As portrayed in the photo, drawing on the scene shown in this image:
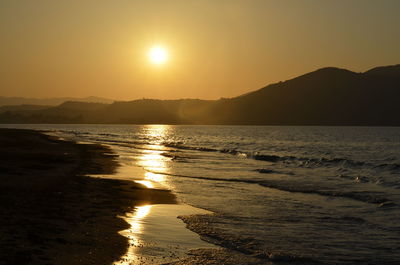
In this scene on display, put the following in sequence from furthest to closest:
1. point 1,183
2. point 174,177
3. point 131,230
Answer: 1. point 174,177
2. point 1,183
3. point 131,230

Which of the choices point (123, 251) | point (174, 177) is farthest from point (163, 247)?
point (174, 177)

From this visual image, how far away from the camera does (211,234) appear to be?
1220 cm

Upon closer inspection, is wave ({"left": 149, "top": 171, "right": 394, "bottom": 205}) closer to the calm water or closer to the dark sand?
the calm water

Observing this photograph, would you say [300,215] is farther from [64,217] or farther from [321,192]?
[64,217]

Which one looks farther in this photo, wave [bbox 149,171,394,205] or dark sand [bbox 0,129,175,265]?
wave [bbox 149,171,394,205]

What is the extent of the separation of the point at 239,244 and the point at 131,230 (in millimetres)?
3084

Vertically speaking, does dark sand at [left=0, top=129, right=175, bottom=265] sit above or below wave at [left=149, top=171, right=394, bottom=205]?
above

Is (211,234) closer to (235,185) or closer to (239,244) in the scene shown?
(239,244)

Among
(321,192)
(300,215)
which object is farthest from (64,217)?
(321,192)

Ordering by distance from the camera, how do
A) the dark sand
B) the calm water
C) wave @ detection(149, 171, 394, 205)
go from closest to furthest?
the dark sand
the calm water
wave @ detection(149, 171, 394, 205)

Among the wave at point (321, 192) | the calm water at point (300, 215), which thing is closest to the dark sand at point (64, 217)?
the calm water at point (300, 215)

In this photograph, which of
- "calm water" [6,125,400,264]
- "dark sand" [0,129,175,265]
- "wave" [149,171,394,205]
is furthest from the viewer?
"wave" [149,171,394,205]

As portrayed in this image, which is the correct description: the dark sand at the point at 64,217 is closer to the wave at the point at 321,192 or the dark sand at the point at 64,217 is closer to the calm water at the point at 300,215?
the calm water at the point at 300,215

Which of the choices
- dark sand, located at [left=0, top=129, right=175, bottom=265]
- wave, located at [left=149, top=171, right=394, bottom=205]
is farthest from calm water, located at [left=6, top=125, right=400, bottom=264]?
dark sand, located at [left=0, top=129, right=175, bottom=265]
